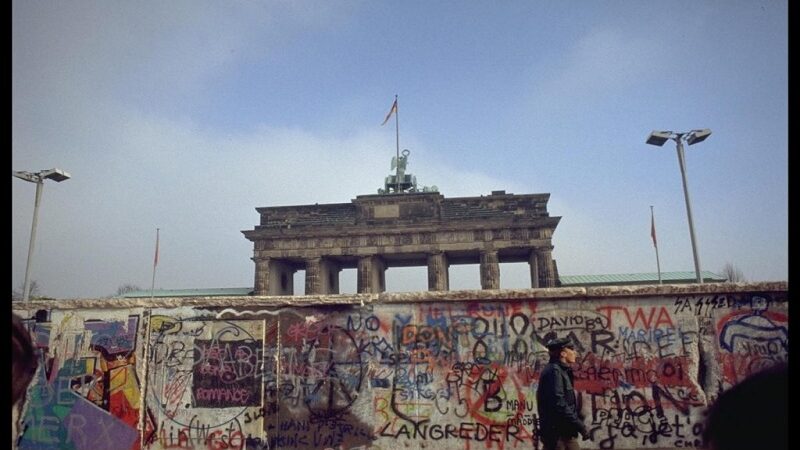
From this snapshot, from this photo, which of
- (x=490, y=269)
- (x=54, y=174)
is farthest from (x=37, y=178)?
(x=490, y=269)

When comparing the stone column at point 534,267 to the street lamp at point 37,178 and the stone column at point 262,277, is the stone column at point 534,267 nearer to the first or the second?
the stone column at point 262,277

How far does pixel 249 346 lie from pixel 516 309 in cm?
405

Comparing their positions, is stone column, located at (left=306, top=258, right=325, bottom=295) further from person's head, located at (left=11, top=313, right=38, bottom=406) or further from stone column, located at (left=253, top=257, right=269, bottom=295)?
person's head, located at (left=11, top=313, right=38, bottom=406)

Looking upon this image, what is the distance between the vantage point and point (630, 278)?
35.8m

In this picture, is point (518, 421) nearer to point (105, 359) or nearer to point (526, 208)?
point (105, 359)

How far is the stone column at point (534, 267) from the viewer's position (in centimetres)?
3319

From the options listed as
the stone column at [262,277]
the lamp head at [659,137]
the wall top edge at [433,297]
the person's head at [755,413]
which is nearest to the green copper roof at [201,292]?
the stone column at [262,277]

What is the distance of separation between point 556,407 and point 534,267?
30037 mm

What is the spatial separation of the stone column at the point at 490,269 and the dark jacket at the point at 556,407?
27477 millimetres

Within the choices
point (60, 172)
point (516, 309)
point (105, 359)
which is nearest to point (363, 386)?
point (516, 309)

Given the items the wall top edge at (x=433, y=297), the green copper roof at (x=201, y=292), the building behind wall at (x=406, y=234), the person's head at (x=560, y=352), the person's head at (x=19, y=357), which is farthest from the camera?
the green copper roof at (x=201, y=292)

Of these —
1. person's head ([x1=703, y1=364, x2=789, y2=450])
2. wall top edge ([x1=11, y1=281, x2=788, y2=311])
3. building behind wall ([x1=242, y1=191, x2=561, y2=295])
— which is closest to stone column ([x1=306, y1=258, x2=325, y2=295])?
building behind wall ([x1=242, y1=191, x2=561, y2=295])

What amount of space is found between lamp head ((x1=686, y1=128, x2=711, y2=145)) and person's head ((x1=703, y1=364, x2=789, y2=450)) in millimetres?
17255

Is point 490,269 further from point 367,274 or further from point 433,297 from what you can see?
point 433,297
